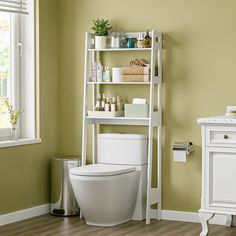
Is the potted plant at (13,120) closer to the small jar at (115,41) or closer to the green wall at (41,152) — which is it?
the green wall at (41,152)

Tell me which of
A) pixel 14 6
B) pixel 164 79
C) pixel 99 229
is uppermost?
pixel 14 6

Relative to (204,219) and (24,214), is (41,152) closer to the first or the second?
(24,214)

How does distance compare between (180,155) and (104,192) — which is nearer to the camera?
(104,192)

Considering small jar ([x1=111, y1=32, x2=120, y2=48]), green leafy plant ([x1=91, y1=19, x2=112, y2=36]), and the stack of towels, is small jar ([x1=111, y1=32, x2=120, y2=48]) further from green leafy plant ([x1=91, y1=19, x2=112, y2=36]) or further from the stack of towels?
the stack of towels

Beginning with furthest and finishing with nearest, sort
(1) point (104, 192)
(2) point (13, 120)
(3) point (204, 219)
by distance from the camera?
(2) point (13, 120) < (1) point (104, 192) < (3) point (204, 219)

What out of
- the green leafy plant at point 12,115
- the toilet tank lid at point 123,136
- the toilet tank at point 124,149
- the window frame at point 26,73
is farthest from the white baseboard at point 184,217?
the green leafy plant at point 12,115

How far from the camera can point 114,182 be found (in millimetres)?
4820

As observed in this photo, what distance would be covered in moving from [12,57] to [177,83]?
57.3 inches

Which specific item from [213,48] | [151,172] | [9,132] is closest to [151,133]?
[151,172]

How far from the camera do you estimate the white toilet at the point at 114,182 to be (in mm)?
4789

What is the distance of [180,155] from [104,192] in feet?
2.30

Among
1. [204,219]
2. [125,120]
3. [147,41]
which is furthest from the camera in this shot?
[125,120]

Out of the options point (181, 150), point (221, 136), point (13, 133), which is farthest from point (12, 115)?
point (221, 136)

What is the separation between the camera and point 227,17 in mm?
4898
